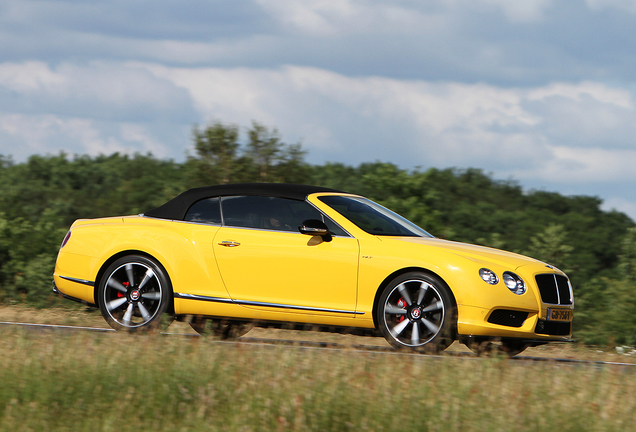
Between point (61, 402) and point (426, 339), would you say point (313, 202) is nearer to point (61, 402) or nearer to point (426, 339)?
point (426, 339)

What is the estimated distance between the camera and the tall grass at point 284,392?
497cm

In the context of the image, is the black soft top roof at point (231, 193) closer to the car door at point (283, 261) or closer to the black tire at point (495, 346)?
the car door at point (283, 261)

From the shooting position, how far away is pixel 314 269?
25.5 feet

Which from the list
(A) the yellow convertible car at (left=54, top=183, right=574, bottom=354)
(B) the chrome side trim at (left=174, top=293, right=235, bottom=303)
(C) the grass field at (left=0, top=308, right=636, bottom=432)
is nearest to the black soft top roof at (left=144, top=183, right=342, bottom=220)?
(A) the yellow convertible car at (left=54, top=183, right=574, bottom=354)

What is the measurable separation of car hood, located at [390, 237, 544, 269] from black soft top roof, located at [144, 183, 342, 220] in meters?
1.10

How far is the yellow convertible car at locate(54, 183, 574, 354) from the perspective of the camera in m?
7.43

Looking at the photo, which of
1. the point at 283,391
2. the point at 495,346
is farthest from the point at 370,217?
the point at 283,391

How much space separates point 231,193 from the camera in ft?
27.8

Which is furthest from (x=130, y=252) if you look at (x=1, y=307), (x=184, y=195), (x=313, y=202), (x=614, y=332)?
(x=614, y=332)

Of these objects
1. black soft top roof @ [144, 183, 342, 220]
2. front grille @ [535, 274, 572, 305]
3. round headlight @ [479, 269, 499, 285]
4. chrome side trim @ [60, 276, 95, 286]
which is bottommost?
chrome side trim @ [60, 276, 95, 286]

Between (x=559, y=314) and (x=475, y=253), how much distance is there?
1.00 metres

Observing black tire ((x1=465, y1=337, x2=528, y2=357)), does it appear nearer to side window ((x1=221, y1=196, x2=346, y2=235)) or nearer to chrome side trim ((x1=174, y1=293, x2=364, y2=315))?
chrome side trim ((x1=174, y1=293, x2=364, y2=315))

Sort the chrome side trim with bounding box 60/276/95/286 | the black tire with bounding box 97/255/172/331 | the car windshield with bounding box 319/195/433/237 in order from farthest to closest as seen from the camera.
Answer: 1. the chrome side trim with bounding box 60/276/95/286
2. the black tire with bounding box 97/255/172/331
3. the car windshield with bounding box 319/195/433/237

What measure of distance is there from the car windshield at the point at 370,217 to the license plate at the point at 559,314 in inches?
61.3
